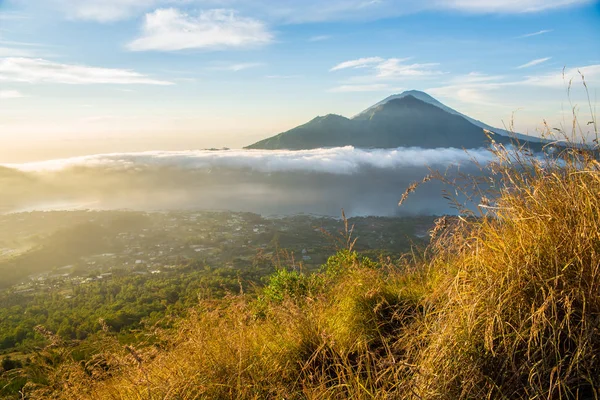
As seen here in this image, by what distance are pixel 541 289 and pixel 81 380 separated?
404 centimetres

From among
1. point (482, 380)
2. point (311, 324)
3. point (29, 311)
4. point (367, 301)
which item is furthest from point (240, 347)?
point (29, 311)

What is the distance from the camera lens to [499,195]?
11.7 feet

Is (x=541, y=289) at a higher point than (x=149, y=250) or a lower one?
higher

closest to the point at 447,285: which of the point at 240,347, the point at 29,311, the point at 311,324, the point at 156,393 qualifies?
the point at 311,324

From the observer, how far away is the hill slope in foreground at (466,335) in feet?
8.04

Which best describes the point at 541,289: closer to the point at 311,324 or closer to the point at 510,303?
the point at 510,303

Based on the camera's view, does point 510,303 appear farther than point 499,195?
No

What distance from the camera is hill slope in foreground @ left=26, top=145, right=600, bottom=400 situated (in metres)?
2.45

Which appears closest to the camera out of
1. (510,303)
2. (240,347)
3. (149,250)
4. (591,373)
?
(591,373)

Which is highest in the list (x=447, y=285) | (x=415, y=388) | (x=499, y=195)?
(x=499, y=195)

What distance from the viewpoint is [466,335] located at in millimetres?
2615

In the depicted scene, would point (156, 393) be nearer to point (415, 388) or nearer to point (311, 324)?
point (311, 324)

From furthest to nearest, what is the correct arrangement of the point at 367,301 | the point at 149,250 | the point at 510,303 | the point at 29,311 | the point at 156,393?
the point at 149,250 → the point at 29,311 → the point at 367,301 → the point at 156,393 → the point at 510,303

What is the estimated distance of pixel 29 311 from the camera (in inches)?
2299
